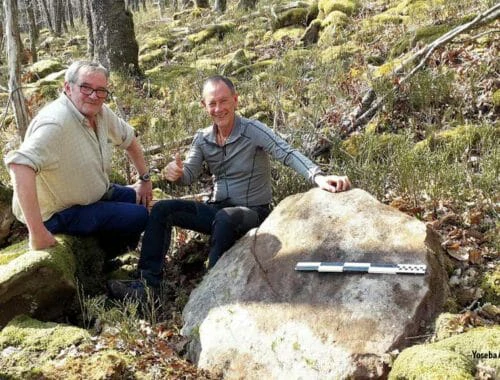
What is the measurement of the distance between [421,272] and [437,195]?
1255mm

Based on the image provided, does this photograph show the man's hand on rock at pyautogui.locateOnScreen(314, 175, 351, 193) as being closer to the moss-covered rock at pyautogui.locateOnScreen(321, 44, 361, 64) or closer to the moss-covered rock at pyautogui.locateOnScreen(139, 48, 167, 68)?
the moss-covered rock at pyautogui.locateOnScreen(321, 44, 361, 64)

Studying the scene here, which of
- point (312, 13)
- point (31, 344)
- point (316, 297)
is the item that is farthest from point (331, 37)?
point (31, 344)

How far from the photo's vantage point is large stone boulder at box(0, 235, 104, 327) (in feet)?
11.2

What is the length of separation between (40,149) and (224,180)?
1.40 metres

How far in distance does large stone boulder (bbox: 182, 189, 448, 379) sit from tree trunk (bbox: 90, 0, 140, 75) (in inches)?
258

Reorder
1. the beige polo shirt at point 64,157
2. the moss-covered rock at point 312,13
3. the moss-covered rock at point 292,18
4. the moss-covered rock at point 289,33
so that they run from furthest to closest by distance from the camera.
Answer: the moss-covered rock at point 292,18
the moss-covered rock at point 312,13
the moss-covered rock at point 289,33
the beige polo shirt at point 64,157

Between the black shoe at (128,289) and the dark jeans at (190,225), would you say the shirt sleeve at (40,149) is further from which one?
the black shoe at (128,289)

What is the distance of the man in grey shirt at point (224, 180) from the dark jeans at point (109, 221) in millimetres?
354

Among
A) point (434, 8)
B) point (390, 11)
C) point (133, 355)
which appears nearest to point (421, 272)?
point (133, 355)

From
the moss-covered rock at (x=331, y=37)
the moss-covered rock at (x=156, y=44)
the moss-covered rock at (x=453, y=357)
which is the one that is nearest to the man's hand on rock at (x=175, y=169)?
the moss-covered rock at (x=453, y=357)

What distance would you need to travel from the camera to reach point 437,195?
3.85 m

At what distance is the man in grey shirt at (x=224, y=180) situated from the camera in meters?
3.73

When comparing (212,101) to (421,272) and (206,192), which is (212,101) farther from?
(421,272)

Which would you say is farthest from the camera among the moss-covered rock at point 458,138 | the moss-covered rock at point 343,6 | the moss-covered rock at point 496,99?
the moss-covered rock at point 343,6
